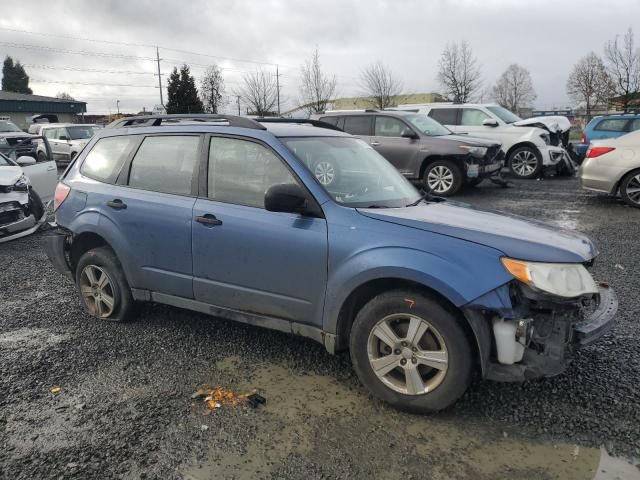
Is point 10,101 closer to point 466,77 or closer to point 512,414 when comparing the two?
point 466,77

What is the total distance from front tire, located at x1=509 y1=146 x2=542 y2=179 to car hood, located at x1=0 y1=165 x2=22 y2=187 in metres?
11.6

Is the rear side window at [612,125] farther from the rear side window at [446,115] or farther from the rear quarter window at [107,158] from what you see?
the rear quarter window at [107,158]

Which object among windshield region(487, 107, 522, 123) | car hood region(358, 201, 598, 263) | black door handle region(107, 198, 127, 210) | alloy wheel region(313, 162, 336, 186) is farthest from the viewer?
windshield region(487, 107, 522, 123)

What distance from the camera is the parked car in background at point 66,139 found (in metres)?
20.2

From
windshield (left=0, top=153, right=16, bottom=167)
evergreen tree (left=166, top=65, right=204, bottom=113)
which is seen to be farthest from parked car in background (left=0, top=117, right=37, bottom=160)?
evergreen tree (left=166, top=65, right=204, bottom=113)

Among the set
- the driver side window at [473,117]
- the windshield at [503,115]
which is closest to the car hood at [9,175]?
the driver side window at [473,117]

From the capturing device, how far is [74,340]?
4211 millimetres

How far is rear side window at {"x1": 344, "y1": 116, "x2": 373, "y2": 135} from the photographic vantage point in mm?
11711

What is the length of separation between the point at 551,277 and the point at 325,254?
131cm

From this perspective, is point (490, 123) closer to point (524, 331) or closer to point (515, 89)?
point (524, 331)

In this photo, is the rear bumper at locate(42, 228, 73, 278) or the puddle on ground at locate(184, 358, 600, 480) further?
the rear bumper at locate(42, 228, 73, 278)

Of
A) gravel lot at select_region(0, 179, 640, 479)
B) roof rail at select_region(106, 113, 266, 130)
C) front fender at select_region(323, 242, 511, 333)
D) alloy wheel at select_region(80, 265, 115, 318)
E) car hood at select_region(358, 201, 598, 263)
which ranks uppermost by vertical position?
roof rail at select_region(106, 113, 266, 130)

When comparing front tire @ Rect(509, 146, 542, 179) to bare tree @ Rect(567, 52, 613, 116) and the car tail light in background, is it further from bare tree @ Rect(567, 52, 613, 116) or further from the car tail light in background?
bare tree @ Rect(567, 52, 613, 116)

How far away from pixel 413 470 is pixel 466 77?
4161 cm
